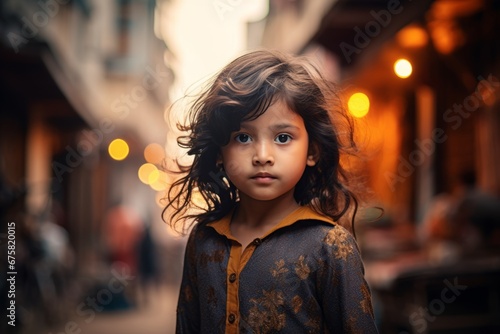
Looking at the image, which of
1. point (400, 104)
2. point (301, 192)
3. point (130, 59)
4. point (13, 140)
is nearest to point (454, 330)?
point (301, 192)

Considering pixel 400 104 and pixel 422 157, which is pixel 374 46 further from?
pixel 400 104

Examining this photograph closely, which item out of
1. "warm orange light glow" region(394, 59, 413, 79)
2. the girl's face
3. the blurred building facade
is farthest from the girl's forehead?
"warm orange light glow" region(394, 59, 413, 79)

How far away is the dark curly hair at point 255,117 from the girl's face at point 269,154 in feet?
0.10

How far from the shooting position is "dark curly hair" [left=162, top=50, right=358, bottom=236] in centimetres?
212

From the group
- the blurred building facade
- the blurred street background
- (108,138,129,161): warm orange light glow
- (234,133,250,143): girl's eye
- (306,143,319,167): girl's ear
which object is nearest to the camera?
(234,133,250,143): girl's eye

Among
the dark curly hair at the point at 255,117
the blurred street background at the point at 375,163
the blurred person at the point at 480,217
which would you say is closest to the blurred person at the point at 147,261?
the blurred street background at the point at 375,163

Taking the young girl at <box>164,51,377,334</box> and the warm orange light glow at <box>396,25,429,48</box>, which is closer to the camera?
the young girl at <box>164,51,377,334</box>

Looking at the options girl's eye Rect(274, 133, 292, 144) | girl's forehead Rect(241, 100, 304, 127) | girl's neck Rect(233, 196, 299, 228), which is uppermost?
girl's forehead Rect(241, 100, 304, 127)

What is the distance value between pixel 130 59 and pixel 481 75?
19.8 m

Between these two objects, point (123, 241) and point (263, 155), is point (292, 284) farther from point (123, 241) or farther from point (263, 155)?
point (123, 241)

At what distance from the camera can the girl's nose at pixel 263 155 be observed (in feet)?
6.70

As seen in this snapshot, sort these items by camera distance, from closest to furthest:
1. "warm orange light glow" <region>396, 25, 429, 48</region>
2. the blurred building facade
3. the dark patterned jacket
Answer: the dark patterned jacket < "warm orange light glow" <region>396, 25, 429, 48</region> < the blurred building facade

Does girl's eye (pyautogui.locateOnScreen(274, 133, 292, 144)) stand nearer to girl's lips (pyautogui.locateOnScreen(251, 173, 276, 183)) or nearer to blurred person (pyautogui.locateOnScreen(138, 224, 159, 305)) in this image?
girl's lips (pyautogui.locateOnScreen(251, 173, 276, 183))

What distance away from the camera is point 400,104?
11070 millimetres
